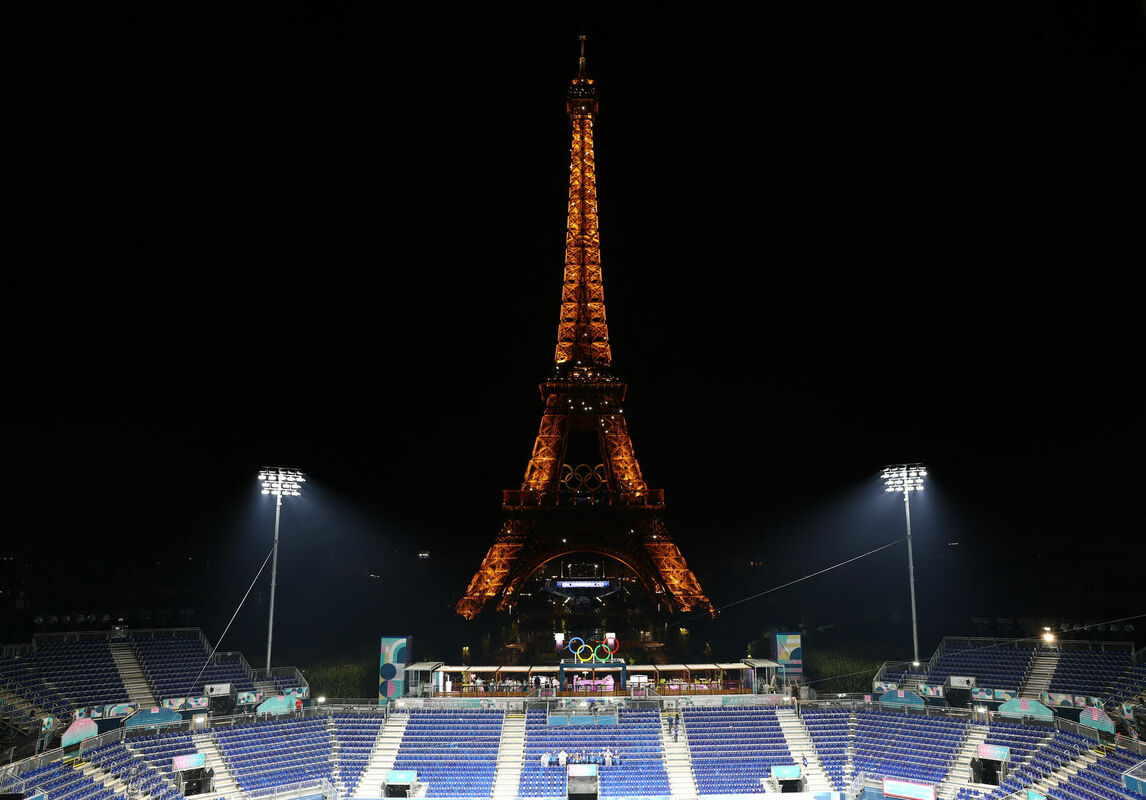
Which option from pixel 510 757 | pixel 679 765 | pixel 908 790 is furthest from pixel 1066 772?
pixel 510 757

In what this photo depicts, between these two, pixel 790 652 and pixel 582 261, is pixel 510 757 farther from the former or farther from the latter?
pixel 582 261

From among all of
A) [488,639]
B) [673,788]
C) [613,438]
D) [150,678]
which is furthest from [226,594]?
[673,788]

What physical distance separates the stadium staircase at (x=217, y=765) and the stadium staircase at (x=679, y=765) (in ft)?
53.7

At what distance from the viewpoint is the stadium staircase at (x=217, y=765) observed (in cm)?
2878

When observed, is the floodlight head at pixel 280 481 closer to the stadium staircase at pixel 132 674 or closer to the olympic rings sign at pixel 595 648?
the stadium staircase at pixel 132 674

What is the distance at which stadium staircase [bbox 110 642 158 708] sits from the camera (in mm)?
33750

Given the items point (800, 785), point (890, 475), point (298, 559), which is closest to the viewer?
point (800, 785)

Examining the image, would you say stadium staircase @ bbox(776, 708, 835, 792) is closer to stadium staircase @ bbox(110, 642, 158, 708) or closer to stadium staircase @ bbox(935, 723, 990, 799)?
stadium staircase @ bbox(935, 723, 990, 799)

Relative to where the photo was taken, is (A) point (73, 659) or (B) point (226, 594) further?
(B) point (226, 594)

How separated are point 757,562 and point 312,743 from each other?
30213mm

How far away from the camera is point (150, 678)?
35.3 m

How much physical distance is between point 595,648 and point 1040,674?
67.3ft

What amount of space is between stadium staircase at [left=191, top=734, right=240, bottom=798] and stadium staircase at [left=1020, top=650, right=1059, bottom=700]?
32583mm

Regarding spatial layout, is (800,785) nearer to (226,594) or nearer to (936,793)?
(936,793)
